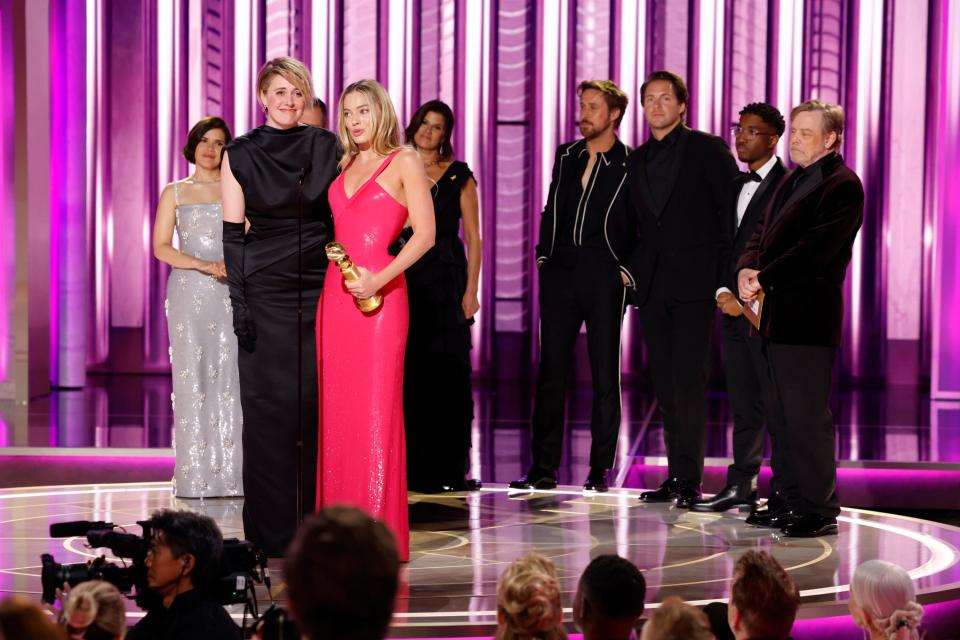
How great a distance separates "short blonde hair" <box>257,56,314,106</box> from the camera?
3.89 m

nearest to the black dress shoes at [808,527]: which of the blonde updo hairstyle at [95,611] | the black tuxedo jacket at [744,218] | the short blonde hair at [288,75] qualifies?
the black tuxedo jacket at [744,218]

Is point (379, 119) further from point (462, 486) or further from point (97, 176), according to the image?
point (97, 176)

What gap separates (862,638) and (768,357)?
1229 millimetres

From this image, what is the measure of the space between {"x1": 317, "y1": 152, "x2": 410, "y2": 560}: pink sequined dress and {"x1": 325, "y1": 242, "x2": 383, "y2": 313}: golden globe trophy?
0.10 feet

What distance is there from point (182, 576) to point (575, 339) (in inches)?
109

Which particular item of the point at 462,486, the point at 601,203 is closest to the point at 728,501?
the point at 462,486

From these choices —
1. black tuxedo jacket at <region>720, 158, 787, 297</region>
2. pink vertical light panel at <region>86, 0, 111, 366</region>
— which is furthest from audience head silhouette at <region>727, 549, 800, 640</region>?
pink vertical light panel at <region>86, 0, 111, 366</region>

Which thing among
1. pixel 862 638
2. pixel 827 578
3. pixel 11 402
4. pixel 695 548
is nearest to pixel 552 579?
pixel 862 638

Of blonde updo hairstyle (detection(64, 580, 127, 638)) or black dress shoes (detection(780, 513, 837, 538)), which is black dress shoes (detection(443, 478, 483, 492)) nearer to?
black dress shoes (detection(780, 513, 837, 538))

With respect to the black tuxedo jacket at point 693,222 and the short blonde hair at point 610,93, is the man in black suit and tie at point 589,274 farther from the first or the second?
the black tuxedo jacket at point 693,222

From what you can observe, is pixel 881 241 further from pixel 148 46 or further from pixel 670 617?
pixel 670 617

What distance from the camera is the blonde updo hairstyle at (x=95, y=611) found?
7.11 ft

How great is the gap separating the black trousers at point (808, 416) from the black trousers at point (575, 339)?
92 cm

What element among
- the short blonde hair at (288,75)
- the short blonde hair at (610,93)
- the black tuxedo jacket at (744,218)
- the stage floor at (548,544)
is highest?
the short blonde hair at (610,93)
